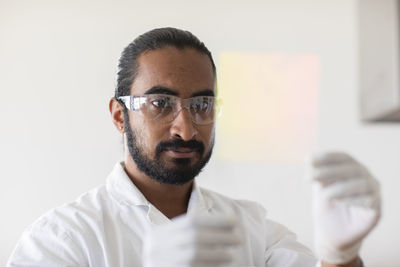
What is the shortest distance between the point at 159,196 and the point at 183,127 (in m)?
0.25

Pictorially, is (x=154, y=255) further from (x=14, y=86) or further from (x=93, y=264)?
(x=14, y=86)

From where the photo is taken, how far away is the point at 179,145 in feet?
4.77

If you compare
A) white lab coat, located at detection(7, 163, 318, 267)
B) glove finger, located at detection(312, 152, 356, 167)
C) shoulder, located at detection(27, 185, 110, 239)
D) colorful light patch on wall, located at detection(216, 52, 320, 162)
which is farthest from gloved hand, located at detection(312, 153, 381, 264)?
colorful light patch on wall, located at detection(216, 52, 320, 162)

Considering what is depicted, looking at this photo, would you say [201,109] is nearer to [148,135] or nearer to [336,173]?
[148,135]

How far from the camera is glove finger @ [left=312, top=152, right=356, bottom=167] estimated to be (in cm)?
99

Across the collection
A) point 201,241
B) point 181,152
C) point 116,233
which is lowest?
point 116,233

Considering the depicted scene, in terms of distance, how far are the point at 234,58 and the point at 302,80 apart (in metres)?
0.40

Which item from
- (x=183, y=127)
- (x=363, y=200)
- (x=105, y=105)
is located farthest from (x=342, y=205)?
(x=105, y=105)

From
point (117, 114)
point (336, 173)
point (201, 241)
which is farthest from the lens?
point (117, 114)

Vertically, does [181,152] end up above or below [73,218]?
above

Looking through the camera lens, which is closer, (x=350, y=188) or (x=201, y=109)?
(x=350, y=188)

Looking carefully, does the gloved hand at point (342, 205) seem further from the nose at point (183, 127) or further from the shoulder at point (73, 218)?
the shoulder at point (73, 218)

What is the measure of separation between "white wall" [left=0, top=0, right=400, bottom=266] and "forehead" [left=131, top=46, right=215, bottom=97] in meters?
1.30

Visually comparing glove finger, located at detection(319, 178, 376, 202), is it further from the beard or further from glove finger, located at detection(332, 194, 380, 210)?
the beard
